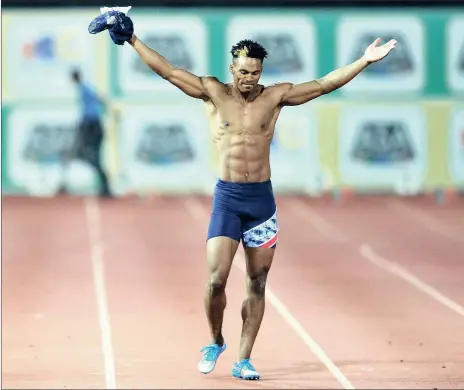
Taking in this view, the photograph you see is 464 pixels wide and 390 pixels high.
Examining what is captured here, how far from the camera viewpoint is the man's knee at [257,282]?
34.3ft

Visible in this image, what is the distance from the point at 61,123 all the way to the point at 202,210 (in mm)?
3676

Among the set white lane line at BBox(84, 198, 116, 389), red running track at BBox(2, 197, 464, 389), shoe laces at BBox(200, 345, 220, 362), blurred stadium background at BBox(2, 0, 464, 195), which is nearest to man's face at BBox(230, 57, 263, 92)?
shoe laces at BBox(200, 345, 220, 362)

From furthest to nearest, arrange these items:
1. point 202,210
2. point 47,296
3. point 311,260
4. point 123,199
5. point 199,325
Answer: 1. point 123,199
2. point 202,210
3. point 311,260
4. point 47,296
5. point 199,325

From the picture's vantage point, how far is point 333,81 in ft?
33.9

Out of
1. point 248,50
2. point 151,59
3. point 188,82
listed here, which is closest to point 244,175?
point 188,82

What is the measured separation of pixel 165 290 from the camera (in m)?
15.2

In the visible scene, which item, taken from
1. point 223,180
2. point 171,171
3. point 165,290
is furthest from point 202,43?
point 223,180

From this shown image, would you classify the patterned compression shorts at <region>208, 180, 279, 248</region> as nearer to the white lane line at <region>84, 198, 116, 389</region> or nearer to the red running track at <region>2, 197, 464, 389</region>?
the red running track at <region>2, 197, 464, 389</region>

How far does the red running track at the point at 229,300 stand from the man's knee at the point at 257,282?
56cm

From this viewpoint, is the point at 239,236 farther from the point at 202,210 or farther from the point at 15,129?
the point at 15,129

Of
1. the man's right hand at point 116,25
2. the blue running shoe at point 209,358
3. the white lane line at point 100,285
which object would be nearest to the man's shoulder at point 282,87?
the man's right hand at point 116,25

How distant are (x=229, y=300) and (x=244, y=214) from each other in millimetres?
4313

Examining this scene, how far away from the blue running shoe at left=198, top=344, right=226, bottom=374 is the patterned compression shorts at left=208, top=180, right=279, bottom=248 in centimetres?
76

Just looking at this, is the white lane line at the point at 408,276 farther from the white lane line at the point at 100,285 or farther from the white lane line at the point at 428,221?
the white lane line at the point at 100,285
